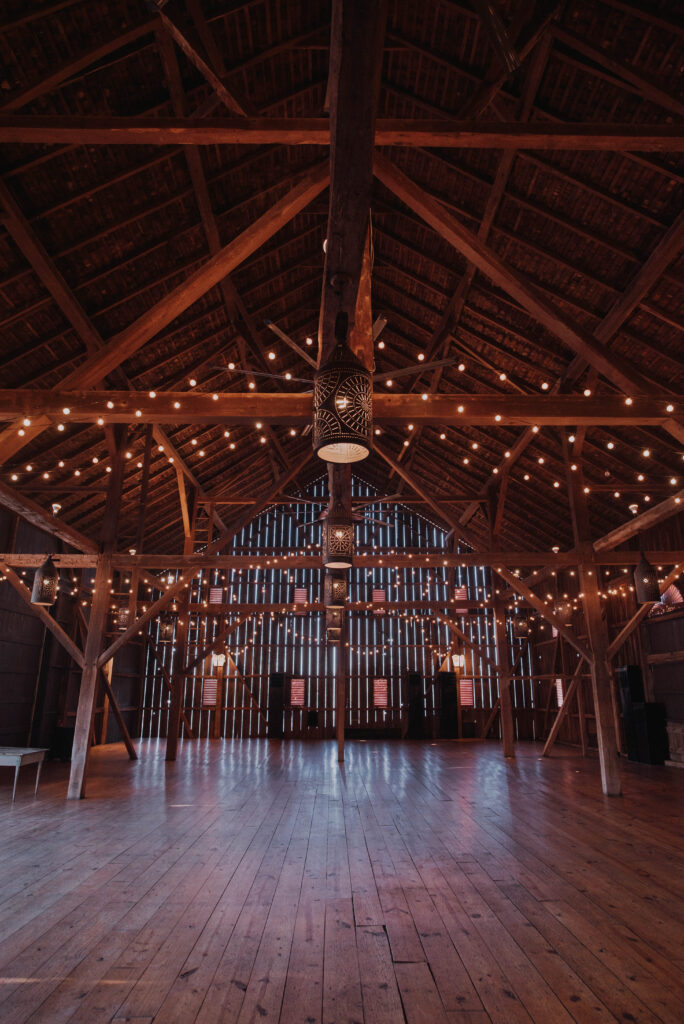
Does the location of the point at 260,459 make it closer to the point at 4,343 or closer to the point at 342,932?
the point at 4,343

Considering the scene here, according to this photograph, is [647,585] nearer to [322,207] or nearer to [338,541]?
[338,541]

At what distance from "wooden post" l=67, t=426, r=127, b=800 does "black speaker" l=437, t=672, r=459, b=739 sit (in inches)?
442

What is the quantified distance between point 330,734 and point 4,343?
1387 centimetres

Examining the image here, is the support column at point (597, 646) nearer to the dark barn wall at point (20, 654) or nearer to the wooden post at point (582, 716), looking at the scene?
the wooden post at point (582, 716)

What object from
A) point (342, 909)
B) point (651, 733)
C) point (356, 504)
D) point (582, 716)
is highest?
point (356, 504)

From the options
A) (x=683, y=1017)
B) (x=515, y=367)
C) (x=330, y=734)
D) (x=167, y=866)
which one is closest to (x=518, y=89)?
(x=515, y=367)

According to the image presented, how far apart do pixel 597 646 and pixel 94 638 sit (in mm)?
6344

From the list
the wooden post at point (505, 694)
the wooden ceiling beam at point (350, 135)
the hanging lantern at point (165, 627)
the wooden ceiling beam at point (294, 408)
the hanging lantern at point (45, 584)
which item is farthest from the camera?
the hanging lantern at point (165, 627)

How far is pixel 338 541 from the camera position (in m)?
6.39

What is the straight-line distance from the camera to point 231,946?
284 cm

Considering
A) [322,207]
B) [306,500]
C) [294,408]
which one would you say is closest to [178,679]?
[306,500]

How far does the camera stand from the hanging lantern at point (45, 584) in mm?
6832

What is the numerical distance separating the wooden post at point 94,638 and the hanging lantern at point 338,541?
124 inches

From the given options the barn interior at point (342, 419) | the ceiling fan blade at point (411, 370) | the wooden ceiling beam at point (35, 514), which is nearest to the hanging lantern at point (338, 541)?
the barn interior at point (342, 419)
